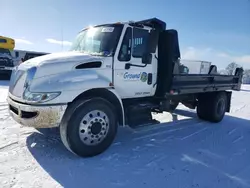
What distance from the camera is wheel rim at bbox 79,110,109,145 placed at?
3627mm

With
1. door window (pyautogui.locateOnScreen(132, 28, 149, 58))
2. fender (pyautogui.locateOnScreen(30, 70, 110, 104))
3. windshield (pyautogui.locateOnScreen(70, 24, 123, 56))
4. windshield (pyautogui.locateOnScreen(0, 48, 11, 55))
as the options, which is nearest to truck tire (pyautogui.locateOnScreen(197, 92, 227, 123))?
door window (pyautogui.locateOnScreen(132, 28, 149, 58))

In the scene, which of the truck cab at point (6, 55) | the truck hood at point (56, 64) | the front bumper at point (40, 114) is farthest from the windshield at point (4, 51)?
the front bumper at point (40, 114)

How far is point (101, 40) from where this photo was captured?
4.25m

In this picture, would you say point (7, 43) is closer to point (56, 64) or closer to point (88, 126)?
point (56, 64)

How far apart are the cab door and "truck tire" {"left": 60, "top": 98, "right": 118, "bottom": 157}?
2.01 ft

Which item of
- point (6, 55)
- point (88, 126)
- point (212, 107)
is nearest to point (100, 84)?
point (88, 126)

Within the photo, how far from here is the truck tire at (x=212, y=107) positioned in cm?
646

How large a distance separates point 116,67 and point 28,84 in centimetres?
156

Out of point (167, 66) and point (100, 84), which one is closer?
point (100, 84)

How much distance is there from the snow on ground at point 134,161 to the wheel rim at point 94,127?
317 millimetres

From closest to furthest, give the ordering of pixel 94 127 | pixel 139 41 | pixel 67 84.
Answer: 1. pixel 67 84
2. pixel 94 127
3. pixel 139 41

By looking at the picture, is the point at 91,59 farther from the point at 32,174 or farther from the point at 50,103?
the point at 32,174

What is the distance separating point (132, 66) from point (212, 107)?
3.41 meters

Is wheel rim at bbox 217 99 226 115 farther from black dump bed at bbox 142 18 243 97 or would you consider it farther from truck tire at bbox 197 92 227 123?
black dump bed at bbox 142 18 243 97
